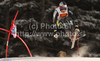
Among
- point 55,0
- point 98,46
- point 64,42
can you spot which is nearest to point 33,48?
point 64,42

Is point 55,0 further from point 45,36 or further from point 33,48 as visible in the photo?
point 33,48

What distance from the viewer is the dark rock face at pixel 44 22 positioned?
9148mm

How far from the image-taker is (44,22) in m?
9.15

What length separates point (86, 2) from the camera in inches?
378

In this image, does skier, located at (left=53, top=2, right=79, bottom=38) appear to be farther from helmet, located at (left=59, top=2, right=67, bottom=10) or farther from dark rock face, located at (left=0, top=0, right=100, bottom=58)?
dark rock face, located at (left=0, top=0, right=100, bottom=58)

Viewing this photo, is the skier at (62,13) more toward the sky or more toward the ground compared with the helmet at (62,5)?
more toward the ground

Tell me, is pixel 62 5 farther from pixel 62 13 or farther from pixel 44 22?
pixel 44 22

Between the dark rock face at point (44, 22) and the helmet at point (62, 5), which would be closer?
the helmet at point (62, 5)

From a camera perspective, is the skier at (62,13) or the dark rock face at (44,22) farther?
the dark rock face at (44,22)

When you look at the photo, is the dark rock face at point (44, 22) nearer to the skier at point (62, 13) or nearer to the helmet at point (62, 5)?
the skier at point (62, 13)

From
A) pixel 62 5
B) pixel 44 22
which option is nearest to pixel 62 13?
pixel 62 5

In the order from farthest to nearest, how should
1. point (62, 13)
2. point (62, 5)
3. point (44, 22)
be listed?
point (44, 22)
point (62, 13)
point (62, 5)

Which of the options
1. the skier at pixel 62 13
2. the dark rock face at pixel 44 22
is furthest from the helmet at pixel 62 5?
the dark rock face at pixel 44 22

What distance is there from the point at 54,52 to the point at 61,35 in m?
1.58
